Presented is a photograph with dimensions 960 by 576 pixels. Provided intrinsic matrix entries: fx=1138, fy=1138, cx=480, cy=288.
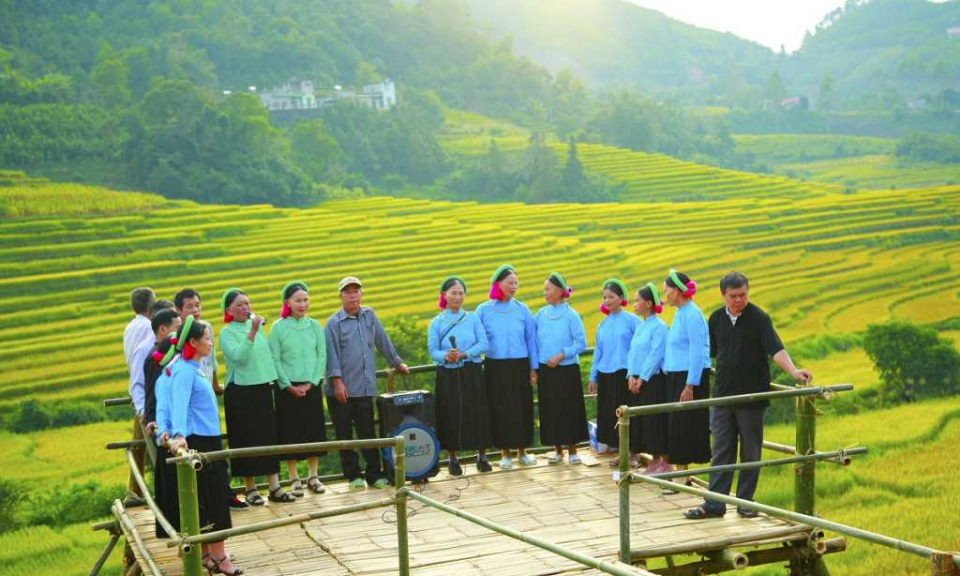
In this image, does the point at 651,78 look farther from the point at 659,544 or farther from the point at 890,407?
the point at 659,544

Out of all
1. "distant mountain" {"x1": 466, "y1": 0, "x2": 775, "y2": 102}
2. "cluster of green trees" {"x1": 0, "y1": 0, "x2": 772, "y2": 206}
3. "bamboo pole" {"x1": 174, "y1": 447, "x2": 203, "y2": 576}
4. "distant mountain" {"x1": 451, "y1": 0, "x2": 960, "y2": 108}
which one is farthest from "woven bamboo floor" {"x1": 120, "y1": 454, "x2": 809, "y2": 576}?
"distant mountain" {"x1": 466, "y1": 0, "x2": 775, "y2": 102}

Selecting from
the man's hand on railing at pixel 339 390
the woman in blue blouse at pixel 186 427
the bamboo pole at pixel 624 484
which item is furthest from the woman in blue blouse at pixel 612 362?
the woman in blue blouse at pixel 186 427

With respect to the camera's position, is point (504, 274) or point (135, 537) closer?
point (135, 537)

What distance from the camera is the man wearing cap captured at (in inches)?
287

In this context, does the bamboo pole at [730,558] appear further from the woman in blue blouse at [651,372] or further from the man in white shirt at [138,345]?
the man in white shirt at [138,345]

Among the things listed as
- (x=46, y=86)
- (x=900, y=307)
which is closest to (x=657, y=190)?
(x=900, y=307)

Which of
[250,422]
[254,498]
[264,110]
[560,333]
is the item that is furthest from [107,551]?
[264,110]

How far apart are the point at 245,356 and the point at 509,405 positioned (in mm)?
1878

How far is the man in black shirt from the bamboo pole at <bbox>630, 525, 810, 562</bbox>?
0.36m

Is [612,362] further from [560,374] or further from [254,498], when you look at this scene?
[254,498]

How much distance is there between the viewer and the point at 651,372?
277 inches

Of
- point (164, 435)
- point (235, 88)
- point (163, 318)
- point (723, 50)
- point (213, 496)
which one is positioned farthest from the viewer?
point (723, 50)

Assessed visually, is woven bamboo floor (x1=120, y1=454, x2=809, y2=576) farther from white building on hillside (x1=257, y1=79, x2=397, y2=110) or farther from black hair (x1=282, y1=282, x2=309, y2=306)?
white building on hillside (x1=257, y1=79, x2=397, y2=110)

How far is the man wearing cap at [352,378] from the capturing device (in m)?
7.28
